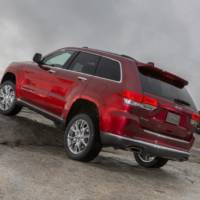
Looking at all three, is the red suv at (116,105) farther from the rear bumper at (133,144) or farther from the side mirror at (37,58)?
the side mirror at (37,58)

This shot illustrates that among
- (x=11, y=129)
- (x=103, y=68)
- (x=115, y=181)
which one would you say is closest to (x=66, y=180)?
(x=115, y=181)

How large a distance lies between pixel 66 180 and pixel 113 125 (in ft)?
4.24

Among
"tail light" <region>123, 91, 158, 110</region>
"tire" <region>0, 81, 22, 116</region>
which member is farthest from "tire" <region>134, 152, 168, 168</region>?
"tire" <region>0, 81, 22, 116</region>

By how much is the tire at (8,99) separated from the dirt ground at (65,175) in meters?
0.20

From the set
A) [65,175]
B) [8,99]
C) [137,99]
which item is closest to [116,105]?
[137,99]

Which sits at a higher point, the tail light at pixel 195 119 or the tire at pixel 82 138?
the tail light at pixel 195 119

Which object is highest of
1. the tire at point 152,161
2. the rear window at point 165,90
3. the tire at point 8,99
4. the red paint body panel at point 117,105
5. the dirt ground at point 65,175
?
the rear window at point 165,90

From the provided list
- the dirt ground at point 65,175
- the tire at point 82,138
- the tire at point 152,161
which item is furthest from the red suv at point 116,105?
the tire at point 152,161

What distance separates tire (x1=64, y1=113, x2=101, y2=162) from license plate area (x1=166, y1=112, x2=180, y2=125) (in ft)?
3.59

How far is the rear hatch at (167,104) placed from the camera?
23.9ft

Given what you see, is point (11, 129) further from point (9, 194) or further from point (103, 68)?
point (9, 194)

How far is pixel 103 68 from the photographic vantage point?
7.95m

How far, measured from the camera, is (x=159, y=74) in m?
7.62

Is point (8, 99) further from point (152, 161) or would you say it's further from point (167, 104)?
point (167, 104)
